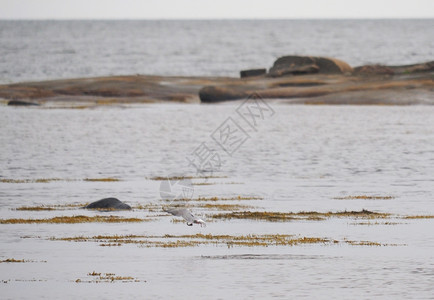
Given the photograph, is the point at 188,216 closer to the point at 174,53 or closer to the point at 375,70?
the point at 375,70

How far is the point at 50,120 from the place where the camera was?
5981cm

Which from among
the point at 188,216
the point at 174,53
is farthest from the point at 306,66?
the point at 174,53

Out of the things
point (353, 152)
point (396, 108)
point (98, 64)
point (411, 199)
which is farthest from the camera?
point (98, 64)

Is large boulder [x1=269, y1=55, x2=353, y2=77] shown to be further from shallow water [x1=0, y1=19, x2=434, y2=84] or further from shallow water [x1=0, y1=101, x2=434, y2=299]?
shallow water [x1=0, y1=19, x2=434, y2=84]

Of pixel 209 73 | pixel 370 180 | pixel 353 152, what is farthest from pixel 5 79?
pixel 370 180

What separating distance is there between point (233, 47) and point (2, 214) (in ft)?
467

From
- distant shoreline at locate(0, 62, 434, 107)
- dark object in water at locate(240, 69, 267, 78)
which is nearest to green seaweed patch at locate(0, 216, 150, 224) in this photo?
distant shoreline at locate(0, 62, 434, 107)

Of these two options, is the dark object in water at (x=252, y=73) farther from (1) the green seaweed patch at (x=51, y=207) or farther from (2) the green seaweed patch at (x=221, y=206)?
(1) the green seaweed patch at (x=51, y=207)

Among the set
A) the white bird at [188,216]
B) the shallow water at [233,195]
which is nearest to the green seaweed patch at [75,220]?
the shallow water at [233,195]

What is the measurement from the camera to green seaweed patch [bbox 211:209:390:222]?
24484 millimetres

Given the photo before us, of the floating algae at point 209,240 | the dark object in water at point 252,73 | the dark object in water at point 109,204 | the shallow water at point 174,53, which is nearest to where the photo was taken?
the floating algae at point 209,240

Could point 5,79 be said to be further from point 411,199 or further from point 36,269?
point 36,269

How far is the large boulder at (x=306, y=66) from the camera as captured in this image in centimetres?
7706

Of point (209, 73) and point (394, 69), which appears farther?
point (209, 73)
